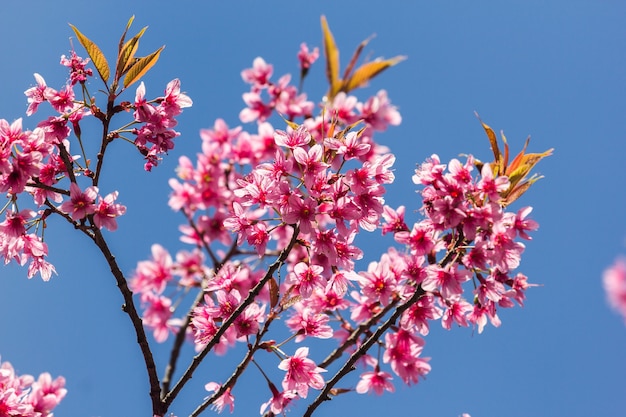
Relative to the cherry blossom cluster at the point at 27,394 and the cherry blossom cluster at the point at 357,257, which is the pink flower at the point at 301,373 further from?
the cherry blossom cluster at the point at 27,394

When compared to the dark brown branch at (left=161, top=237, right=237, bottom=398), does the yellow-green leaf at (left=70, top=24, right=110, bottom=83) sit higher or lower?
higher

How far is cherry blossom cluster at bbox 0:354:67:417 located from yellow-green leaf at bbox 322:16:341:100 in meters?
2.71

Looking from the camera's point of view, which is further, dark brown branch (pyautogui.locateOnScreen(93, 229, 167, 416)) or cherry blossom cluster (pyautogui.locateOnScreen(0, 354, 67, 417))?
cherry blossom cluster (pyautogui.locateOnScreen(0, 354, 67, 417))

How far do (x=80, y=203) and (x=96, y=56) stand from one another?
2.37ft

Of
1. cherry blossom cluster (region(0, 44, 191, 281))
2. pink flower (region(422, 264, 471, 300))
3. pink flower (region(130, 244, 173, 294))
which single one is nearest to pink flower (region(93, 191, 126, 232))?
cherry blossom cluster (region(0, 44, 191, 281))

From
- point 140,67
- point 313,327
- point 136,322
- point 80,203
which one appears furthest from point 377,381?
point 140,67

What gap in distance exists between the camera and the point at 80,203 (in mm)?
2811

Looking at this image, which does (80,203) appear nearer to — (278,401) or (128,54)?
(128,54)

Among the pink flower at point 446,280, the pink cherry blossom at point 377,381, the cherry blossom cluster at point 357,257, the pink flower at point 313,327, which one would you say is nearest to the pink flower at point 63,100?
the cherry blossom cluster at point 357,257

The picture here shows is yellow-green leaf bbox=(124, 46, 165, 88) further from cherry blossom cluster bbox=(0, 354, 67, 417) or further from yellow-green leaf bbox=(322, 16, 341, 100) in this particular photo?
cherry blossom cluster bbox=(0, 354, 67, 417)

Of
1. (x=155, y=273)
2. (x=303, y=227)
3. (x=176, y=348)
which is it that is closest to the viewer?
(x=303, y=227)

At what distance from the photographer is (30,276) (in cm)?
314

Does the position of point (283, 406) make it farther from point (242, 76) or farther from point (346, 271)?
point (242, 76)

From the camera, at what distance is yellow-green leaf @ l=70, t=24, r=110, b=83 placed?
9.30 feet
